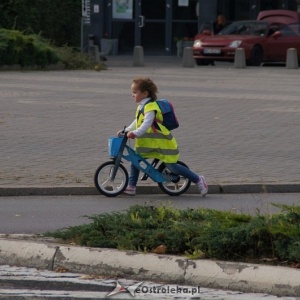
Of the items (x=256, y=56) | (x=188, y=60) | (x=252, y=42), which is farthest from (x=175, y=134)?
(x=256, y=56)

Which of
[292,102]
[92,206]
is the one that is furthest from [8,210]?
[292,102]

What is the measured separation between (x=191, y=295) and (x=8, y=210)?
4.21 m

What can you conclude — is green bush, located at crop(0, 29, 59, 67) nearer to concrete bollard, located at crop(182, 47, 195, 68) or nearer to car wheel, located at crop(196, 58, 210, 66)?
concrete bollard, located at crop(182, 47, 195, 68)

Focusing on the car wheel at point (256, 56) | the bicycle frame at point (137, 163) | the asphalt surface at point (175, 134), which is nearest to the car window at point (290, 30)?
the car wheel at point (256, 56)

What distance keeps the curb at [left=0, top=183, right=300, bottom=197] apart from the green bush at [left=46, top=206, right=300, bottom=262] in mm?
3265

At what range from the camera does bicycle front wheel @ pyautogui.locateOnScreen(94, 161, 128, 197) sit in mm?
11742

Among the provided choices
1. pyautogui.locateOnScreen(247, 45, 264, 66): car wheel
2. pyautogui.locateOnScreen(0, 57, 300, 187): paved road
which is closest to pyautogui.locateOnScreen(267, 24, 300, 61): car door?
pyautogui.locateOnScreen(247, 45, 264, 66): car wheel

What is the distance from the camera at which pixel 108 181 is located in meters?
11.8

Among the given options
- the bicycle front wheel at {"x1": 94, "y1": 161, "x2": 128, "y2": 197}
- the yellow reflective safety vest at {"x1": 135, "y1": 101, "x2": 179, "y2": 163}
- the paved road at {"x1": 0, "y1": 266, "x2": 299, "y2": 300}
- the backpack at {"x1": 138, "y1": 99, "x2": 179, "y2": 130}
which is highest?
the backpack at {"x1": 138, "y1": 99, "x2": 179, "y2": 130}

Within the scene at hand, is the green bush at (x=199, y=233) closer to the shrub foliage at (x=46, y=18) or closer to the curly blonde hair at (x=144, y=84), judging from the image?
the curly blonde hair at (x=144, y=84)

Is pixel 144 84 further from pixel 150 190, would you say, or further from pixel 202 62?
pixel 202 62

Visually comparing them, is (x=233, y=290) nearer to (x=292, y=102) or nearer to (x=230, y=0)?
(x=292, y=102)

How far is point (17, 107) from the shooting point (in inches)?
777

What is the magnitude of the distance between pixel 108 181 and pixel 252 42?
25.0 metres
